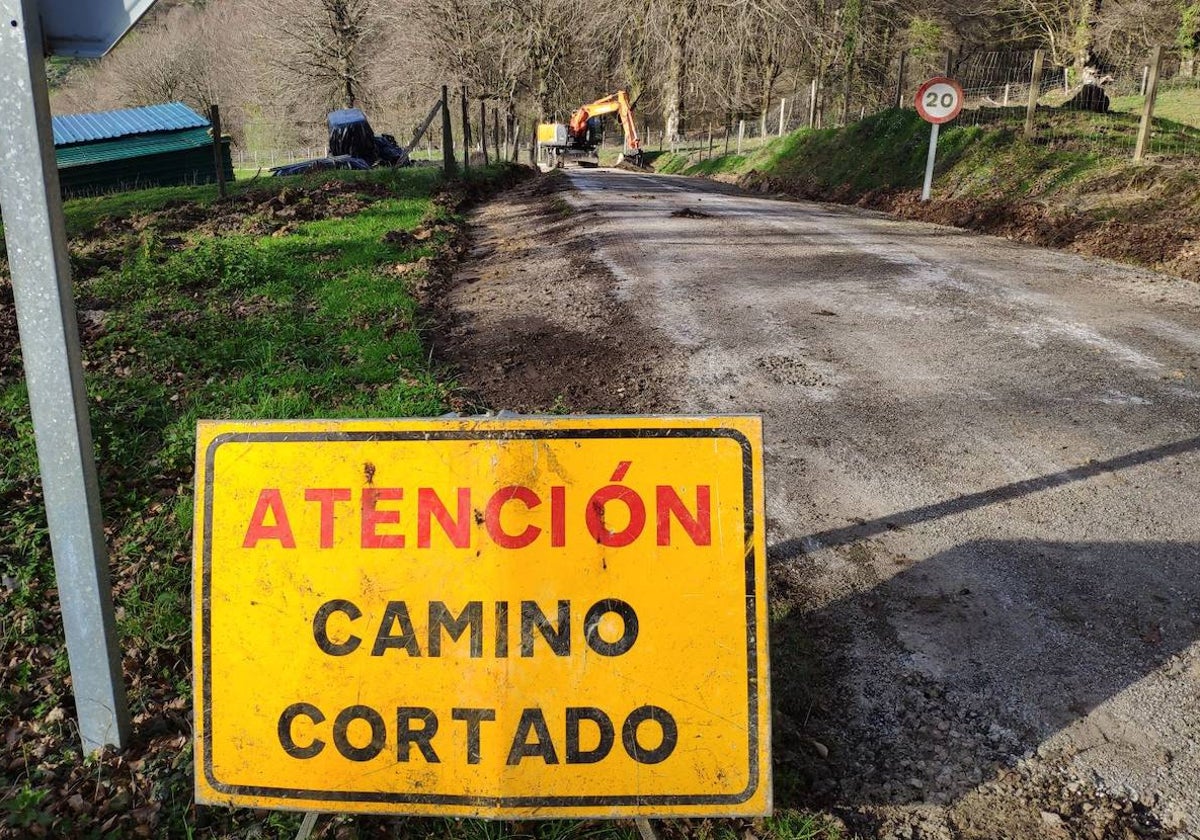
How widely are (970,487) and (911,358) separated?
6.54 feet

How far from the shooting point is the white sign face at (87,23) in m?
2.16

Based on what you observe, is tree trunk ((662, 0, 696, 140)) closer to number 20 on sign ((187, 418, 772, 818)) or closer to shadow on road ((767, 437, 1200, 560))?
shadow on road ((767, 437, 1200, 560))

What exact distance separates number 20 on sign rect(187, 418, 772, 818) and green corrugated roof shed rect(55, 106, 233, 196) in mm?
23219

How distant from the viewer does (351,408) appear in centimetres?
500

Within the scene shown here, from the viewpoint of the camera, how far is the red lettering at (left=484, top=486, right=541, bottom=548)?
→ 220 centimetres

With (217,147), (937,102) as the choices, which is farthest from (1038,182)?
(217,147)

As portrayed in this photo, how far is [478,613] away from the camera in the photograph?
2.20 m

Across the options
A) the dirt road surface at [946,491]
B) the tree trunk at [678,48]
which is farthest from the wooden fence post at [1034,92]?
the tree trunk at [678,48]

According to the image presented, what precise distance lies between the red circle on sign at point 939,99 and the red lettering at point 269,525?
13805 millimetres

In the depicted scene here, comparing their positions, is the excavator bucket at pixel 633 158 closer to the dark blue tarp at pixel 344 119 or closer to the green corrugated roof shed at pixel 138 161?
the dark blue tarp at pixel 344 119

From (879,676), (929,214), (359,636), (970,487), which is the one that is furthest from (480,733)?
(929,214)

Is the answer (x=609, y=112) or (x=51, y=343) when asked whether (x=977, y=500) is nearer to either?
(x=51, y=343)

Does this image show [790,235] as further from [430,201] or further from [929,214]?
[430,201]

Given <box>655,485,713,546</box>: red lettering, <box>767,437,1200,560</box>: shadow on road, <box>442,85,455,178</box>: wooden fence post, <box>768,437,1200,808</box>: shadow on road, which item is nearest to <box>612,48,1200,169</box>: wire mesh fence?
<box>767,437,1200,560</box>: shadow on road
